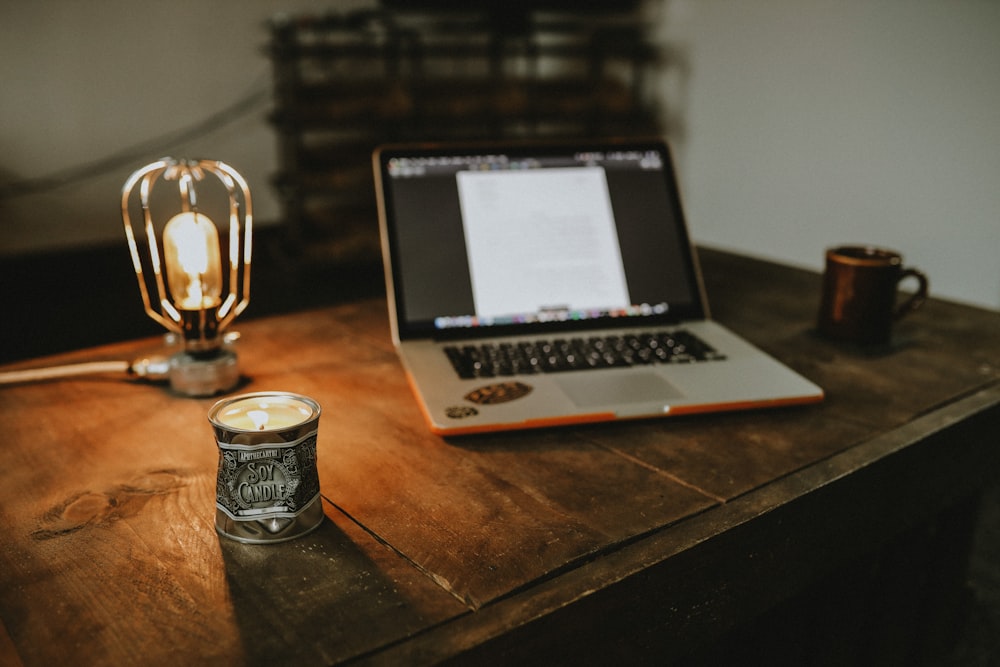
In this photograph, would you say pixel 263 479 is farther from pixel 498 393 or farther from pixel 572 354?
pixel 572 354

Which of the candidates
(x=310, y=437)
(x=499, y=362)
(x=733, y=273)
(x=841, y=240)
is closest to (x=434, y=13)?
(x=841, y=240)

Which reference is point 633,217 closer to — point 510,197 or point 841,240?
point 510,197

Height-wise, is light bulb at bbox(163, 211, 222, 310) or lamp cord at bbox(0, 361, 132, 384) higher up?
light bulb at bbox(163, 211, 222, 310)

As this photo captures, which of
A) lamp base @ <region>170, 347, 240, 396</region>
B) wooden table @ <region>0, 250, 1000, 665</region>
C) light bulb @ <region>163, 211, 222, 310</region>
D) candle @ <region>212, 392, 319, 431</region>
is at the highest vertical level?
light bulb @ <region>163, 211, 222, 310</region>

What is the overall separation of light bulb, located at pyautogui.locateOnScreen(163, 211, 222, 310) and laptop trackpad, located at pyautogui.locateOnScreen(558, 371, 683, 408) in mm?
382

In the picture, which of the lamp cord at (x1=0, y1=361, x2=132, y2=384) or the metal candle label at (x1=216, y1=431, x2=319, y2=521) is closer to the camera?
the metal candle label at (x1=216, y1=431, x2=319, y2=521)

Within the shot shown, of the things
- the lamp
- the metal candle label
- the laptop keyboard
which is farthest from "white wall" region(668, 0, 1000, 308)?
the metal candle label

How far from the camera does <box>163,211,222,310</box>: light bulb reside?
0.80 meters

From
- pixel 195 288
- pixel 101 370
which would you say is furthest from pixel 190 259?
pixel 101 370

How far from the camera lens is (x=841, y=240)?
9.17ft

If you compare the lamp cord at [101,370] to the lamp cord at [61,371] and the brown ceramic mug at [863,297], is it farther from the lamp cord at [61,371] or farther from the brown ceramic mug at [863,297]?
the brown ceramic mug at [863,297]

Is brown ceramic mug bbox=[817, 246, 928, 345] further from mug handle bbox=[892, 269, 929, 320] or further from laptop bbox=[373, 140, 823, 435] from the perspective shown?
laptop bbox=[373, 140, 823, 435]

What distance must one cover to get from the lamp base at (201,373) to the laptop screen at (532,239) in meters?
0.20

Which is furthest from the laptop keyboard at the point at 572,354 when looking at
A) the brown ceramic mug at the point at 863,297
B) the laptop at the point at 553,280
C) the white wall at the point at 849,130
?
the white wall at the point at 849,130
